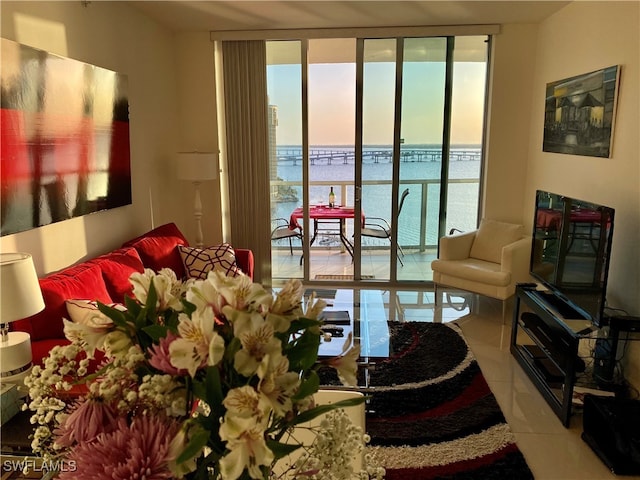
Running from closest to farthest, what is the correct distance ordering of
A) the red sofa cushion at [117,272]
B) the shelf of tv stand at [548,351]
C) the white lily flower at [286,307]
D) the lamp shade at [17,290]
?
the white lily flower at [286,307] < the lamp shade at [17,290] < the shelf of tv stand at [548,351] < the red sofa cushion at [117,272]

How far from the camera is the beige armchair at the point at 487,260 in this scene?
4.20 metres

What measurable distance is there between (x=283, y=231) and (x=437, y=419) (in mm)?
3103

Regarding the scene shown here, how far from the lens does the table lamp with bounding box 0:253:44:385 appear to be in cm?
192

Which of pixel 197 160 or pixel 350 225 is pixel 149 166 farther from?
pixel 350 225

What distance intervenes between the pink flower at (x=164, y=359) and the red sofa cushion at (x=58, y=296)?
1871 millimetres

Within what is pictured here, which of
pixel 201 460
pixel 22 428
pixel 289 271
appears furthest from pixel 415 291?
pixel 201 460

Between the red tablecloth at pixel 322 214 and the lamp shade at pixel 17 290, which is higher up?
the lamp shade at pixel 17 290

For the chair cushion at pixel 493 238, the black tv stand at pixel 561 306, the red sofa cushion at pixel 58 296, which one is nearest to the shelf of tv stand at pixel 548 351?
the black tv stand at pixel 561 306

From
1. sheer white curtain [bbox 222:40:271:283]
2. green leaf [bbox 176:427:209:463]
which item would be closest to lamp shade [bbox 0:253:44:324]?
green leaf [bbox 176:427:209:463]

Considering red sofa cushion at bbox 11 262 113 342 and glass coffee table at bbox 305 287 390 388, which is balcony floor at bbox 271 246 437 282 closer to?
glass coffee table at bbox 305 287 390 388

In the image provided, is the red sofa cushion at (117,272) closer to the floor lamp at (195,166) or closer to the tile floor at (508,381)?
the floor lamp at (195,166)

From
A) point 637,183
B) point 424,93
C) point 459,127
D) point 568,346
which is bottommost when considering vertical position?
point 568,346

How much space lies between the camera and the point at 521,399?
3.06m

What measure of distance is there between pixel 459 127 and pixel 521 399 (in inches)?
119
